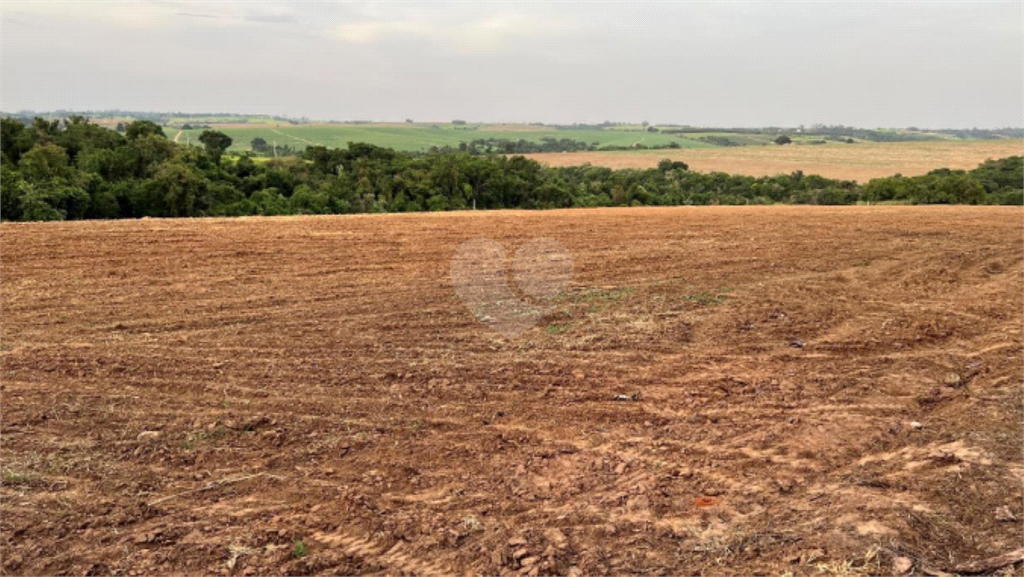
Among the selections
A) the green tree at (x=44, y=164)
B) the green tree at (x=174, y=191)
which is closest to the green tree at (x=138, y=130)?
the green tree at (x=44, y=164)

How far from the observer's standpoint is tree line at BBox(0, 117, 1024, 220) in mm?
19516

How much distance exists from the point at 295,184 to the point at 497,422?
1030 inches

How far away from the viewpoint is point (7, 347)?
6.94 m

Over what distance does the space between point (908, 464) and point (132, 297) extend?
923 centimetres

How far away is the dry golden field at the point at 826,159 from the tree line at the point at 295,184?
37.9 ft

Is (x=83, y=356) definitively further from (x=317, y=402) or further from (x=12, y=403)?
(x=317, y=402)

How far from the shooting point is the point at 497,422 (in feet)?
17.9

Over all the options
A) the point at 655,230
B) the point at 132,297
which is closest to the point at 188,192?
the point at 132,297

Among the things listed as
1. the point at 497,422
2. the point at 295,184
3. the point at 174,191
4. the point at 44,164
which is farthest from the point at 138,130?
the point at 497,422
